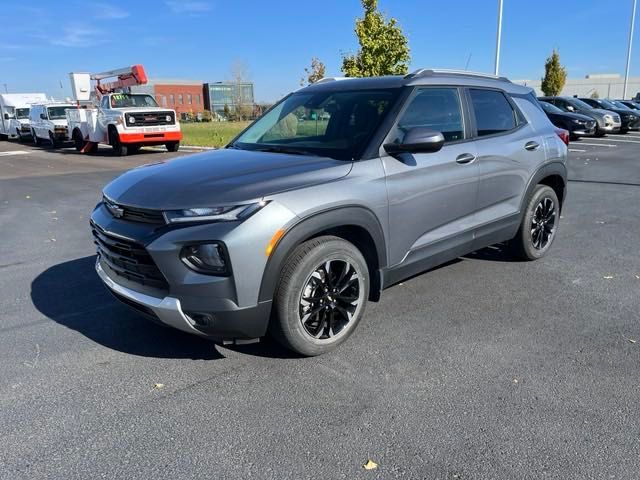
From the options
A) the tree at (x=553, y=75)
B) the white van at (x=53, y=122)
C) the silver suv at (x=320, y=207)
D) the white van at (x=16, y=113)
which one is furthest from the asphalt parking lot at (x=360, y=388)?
the tree at (x=553, y=75)

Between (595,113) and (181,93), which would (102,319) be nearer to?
(595,113)

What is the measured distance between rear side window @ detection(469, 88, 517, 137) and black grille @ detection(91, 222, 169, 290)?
2920mm

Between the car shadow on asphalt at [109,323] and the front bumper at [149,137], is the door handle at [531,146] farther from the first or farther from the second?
the front bumper at [149,137]

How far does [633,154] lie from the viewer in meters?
15.8

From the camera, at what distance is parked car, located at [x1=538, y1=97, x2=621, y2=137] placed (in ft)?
70.1

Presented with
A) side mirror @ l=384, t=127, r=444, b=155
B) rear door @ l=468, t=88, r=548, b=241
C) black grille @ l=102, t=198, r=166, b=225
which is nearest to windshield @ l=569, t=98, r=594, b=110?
rear door @ l=468, t=88, r=548, b=241

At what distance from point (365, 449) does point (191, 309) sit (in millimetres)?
1218

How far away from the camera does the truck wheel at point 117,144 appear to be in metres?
18.1

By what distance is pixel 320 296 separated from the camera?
3355 millimetres

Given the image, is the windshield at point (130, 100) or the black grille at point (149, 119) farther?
the windshield at point (130, 100)

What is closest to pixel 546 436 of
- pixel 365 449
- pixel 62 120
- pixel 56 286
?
pixel 365 449

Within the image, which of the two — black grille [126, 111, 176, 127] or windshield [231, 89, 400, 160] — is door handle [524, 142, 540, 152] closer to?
windshield [231, 89, 400, 160]

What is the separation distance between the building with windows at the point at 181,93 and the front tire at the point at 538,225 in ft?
318

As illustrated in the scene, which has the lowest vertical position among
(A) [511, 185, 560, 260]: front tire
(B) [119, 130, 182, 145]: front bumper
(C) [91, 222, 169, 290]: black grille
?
(A) [511, 185, 560, 260]: front tire
